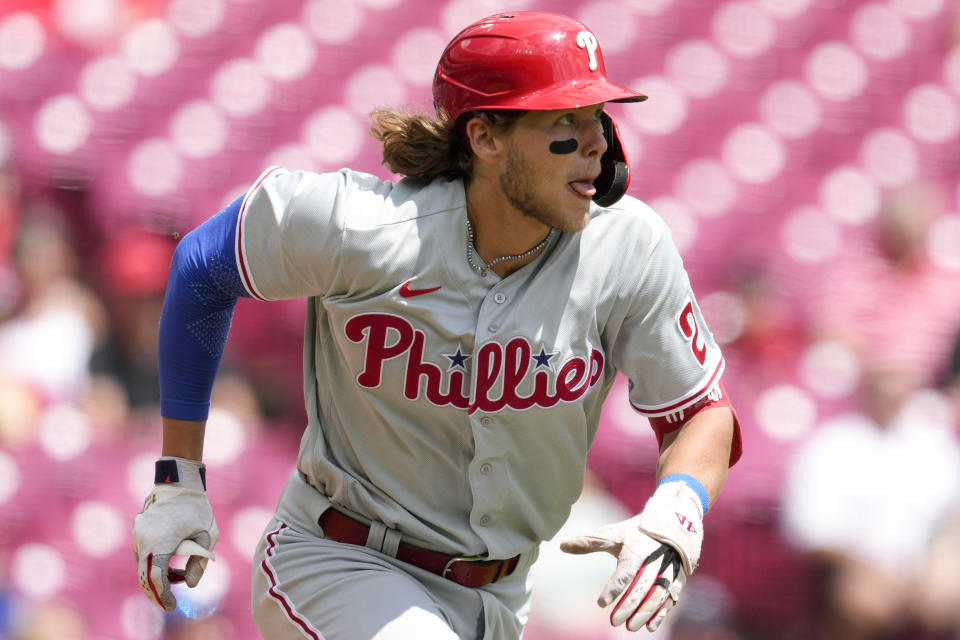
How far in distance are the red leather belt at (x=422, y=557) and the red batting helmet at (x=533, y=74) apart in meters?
0.68

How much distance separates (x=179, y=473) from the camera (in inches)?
83.6

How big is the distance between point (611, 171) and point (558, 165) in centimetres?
11

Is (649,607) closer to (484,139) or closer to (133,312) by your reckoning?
(484,139)

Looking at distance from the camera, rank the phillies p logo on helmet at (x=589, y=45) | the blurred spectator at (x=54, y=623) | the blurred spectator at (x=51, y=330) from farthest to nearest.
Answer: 1. the blurred spectator at (x=51, y=330)
2. the blurred spectator at (x=54, y=623)
3. the phillies p logo on helmet at (x=589, y=45)

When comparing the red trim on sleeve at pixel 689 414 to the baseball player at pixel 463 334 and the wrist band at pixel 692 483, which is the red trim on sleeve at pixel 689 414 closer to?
the baseball player at pixel 463 334

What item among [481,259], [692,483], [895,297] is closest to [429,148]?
[481,259]

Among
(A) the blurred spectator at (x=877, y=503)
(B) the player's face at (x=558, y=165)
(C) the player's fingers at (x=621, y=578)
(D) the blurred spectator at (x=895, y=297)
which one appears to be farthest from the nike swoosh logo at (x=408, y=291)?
(D) the blurred spectator at (x=895, y=297)

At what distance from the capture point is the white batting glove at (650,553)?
1699 mm

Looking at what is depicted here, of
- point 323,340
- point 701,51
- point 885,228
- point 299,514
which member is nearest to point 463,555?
point 299,514

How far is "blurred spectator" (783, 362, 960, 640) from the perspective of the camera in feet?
12.1

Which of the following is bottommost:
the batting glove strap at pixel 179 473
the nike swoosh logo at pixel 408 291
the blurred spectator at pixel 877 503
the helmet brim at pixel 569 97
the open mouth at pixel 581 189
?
the blurred spectator at pixel 877 503

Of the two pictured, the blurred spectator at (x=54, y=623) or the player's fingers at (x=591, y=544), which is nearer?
the player's fingers at (x=591, y=544)

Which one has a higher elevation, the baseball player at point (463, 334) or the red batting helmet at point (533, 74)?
the red batting helmet at point (533, 74)

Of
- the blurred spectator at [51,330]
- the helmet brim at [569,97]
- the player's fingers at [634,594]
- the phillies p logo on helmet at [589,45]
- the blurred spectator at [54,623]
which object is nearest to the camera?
the player's fingers at [634,594]
